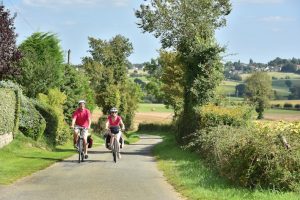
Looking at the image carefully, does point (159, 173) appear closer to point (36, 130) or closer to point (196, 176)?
point (196, 176)

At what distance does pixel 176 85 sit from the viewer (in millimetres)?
63281

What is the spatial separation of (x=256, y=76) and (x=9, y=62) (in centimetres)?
9361

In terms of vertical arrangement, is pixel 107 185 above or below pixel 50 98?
below

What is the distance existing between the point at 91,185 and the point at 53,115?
19.9 meters

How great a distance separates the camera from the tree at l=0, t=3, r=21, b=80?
86.8 ft

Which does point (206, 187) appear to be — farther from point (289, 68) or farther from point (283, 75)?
point (289, 68)

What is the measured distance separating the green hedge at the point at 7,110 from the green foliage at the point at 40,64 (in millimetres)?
7454

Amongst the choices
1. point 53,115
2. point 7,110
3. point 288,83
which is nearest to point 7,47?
point 7,110

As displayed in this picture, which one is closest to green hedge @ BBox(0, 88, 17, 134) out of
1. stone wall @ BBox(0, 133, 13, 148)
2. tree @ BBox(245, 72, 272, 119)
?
stone wall @ BBox(0, 133, 13, 148)

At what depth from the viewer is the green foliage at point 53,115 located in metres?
32.6

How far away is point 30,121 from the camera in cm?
2925

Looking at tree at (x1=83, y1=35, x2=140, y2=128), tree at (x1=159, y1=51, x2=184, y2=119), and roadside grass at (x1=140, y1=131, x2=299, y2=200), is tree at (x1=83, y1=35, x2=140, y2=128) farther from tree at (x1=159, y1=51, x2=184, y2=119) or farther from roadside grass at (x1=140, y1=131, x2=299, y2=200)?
roadside grass at (x1=140, y1=131, x2=299, y2=200)

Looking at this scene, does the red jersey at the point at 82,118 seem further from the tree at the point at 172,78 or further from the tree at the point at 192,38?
the tree at the point at 172,78

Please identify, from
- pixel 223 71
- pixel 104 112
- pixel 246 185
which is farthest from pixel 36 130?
pixel 104 112
